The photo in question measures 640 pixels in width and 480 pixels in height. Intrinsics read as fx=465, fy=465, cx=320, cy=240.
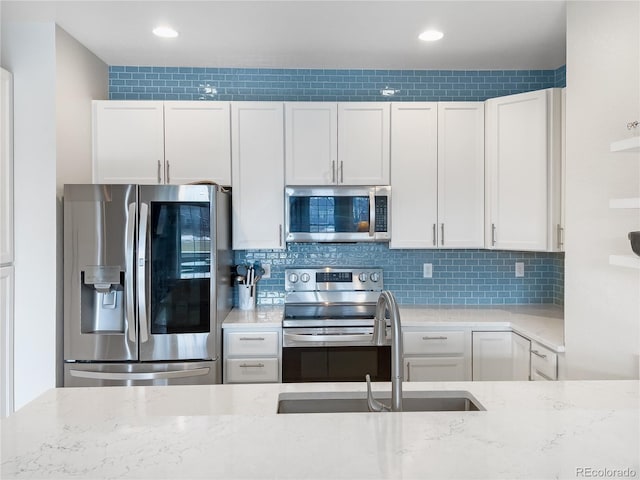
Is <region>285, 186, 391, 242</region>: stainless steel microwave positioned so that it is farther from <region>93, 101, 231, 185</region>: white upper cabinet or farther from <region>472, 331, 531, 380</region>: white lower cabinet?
<region>472, 331, 531, 380</region>: white lower cabinet

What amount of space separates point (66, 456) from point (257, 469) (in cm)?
42

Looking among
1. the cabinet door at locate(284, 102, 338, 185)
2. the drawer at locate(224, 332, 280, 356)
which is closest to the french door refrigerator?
the drawer at locate(224, 332, 280, 356)

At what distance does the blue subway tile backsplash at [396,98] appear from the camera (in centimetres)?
347

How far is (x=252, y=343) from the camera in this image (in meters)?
2.94

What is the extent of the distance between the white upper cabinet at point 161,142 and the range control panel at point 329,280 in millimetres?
867

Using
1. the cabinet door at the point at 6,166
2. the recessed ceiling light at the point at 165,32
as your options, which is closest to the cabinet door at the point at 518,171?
the recessed ceiling light at the point at 165,32

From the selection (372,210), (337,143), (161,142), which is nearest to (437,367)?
(372,210)

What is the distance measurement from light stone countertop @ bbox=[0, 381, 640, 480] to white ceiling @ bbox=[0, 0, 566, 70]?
204 centimetres

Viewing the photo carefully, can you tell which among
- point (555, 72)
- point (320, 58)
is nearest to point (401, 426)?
point (320, 58)

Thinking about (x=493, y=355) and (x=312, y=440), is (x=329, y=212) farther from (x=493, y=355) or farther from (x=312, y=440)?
(x=312, y=440)

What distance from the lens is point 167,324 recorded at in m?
2.76

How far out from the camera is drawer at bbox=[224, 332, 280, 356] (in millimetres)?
2926

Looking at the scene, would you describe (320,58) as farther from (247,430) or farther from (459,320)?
(247,430)

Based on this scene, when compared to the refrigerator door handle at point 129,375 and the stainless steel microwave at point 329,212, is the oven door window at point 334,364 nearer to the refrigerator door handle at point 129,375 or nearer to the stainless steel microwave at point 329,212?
the refrigerator door handle at point 129,375
